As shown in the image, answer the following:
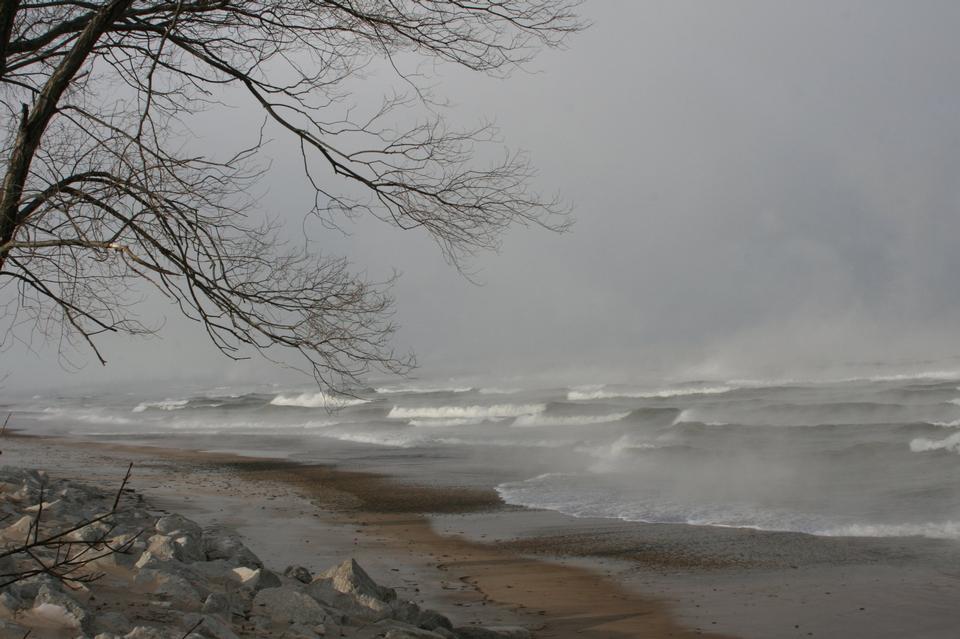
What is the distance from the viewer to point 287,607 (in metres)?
5.25

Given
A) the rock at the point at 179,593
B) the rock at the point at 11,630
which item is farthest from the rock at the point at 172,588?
the rock at the point at 11,630

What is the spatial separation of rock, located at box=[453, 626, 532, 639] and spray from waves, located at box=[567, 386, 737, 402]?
3299 cm

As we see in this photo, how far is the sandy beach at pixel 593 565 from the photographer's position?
7242mm

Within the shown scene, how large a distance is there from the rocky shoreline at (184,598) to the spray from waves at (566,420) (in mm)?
23954

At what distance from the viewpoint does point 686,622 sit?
723cm

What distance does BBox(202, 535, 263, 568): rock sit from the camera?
6.68m

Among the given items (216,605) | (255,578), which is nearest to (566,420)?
(255,578)

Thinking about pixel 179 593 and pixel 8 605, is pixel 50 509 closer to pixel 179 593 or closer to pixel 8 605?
pixel 179 593

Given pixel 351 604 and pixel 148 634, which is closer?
pixel 148 634

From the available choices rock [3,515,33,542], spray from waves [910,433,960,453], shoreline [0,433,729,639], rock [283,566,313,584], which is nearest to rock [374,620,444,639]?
rock [283,566,313,584]

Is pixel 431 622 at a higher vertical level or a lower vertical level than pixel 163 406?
lower

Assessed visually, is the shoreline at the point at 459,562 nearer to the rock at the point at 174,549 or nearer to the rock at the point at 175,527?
the rock at the point at 175,527

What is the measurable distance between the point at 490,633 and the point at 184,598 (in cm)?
224

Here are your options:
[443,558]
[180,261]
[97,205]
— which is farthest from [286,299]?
[443,558]
